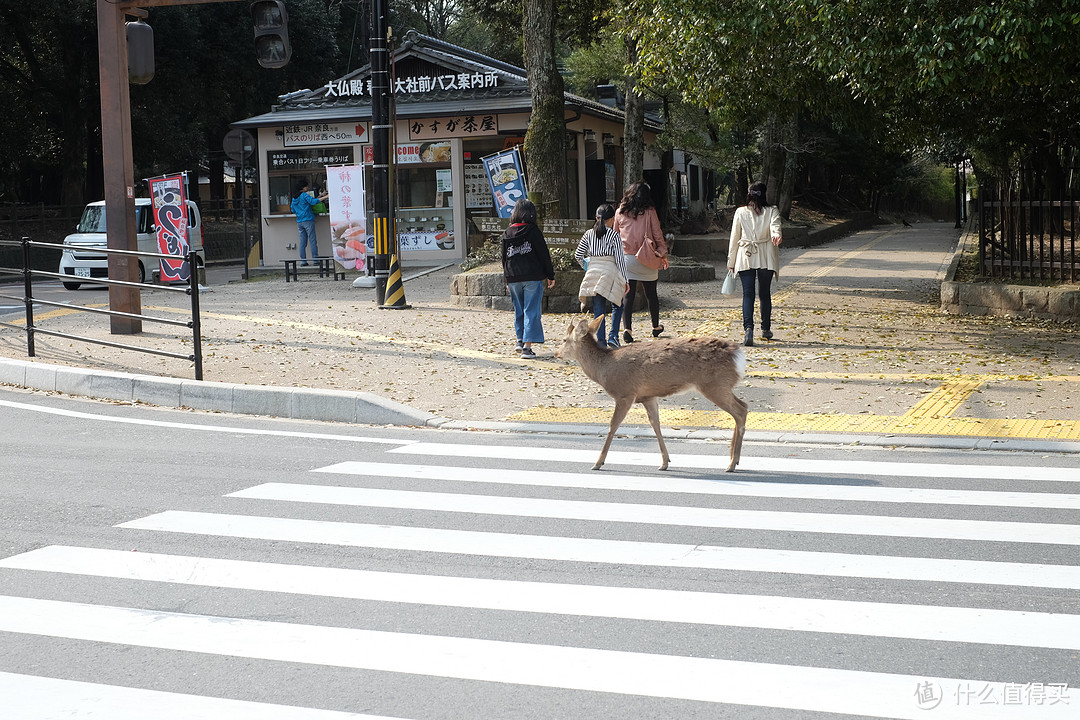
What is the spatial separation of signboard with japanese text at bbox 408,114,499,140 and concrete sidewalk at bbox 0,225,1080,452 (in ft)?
31.5

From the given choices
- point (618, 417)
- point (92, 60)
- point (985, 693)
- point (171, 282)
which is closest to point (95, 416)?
point (618, 417)

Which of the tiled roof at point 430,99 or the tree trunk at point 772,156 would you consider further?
the tree trunk at point 772,156

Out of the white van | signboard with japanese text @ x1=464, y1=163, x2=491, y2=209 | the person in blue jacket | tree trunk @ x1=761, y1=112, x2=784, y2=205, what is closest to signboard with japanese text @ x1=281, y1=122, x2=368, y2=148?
signboard with japanese text @ x1=464, y1=163, x2=491, y2=209

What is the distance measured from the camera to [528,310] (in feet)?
41.1

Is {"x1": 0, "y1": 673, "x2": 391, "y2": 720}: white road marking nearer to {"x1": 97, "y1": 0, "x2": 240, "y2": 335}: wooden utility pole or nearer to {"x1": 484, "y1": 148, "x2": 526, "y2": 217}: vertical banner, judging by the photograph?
{"x1": 97, "y1": 0, "x2": 240, "y2": 335}: wooden utility pole

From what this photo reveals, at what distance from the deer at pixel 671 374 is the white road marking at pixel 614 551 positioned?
6.10 ft

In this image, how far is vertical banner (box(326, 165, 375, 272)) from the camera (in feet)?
76.1

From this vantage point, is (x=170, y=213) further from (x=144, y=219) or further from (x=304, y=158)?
(x=304, y=158)

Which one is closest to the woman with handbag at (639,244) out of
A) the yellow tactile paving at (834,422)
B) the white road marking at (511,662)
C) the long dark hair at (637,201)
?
the long dark hair at (637,201)

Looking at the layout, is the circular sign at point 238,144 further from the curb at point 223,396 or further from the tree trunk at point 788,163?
the tree trunk at point 788,163

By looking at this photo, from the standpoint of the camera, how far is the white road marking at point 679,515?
19.7 ft

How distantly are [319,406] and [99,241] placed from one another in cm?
1600

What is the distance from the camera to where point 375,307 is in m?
18.0

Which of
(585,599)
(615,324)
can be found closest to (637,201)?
(615,324)
